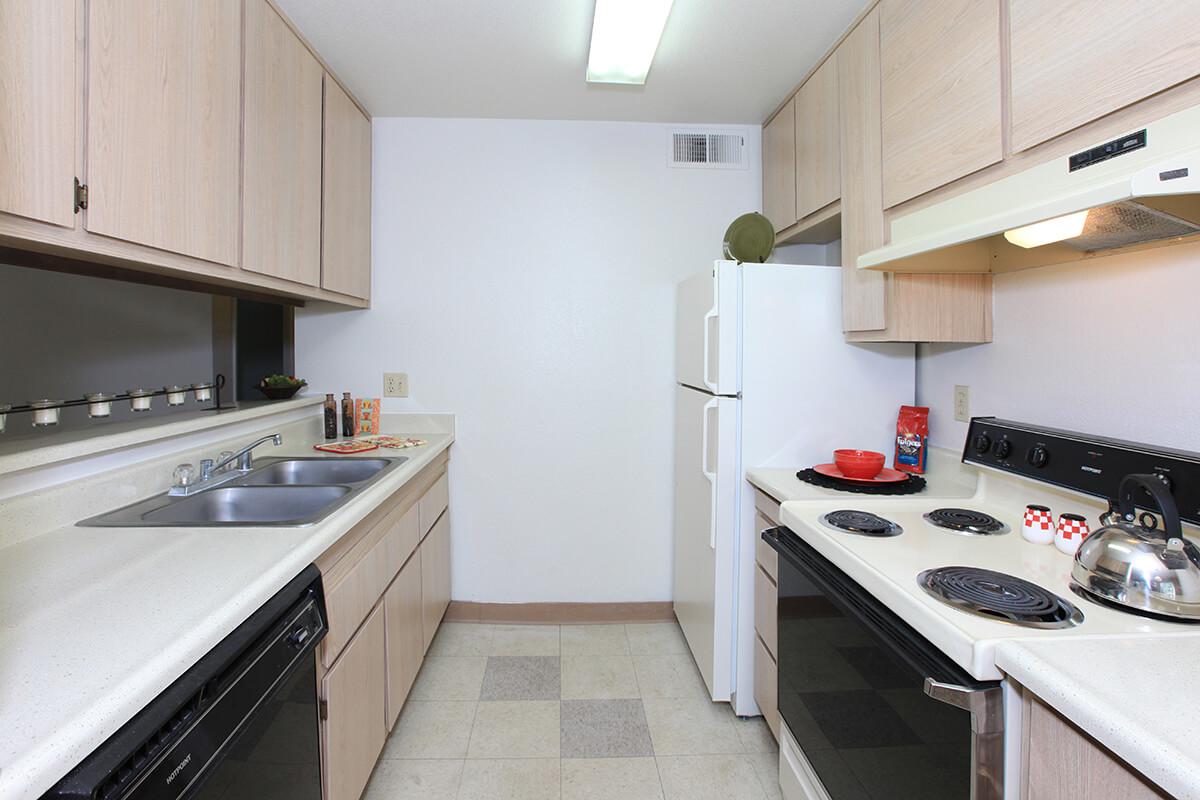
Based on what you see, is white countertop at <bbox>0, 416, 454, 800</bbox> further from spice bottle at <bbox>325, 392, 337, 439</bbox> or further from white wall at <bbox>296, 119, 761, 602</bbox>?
white wall at <bbox>296, 119, 761, 602</bbox>

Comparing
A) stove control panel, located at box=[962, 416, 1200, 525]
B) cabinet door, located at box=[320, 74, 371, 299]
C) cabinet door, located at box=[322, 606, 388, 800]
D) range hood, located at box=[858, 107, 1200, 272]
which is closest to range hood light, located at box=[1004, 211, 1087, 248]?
range hood, located at box=[858, 107, 1200, 272]

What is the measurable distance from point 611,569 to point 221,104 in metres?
2.35

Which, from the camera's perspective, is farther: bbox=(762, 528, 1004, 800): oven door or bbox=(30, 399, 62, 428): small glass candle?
bbox=(30, 399, 62, 428): small glass candle

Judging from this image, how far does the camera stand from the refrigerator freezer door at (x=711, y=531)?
79.0 inches

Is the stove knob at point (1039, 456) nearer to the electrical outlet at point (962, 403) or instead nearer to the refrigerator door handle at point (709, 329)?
the electrical outlet at point (962, 403)

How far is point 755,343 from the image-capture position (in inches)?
77.5

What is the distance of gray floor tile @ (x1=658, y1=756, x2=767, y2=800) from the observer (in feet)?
5.67

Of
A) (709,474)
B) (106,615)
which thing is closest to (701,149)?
(709,474)

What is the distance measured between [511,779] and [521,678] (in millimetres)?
548

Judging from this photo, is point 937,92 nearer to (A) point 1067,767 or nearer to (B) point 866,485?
(B) point 866,485

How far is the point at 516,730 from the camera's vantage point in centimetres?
201

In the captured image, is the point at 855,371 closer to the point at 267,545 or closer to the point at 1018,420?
the point at 1018,420

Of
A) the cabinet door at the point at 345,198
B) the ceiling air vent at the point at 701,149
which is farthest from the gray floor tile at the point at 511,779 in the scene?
the ceiling air vent at the point at 701,149

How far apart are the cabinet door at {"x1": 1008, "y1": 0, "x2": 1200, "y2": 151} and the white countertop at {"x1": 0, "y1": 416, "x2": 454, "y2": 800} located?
1719mm
